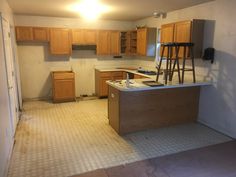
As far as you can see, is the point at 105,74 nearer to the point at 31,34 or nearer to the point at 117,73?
the point at 117,73

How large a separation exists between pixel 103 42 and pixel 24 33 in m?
2.21

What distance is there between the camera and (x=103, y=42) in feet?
19.8

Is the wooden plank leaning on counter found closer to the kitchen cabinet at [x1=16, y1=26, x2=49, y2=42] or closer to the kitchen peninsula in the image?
the kitchen peninsula

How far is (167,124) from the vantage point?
402cm

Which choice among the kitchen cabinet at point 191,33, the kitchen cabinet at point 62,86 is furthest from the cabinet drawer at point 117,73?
the kitchen cabinet at point 191,33

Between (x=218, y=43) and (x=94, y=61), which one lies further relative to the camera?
(x=94, y=61)

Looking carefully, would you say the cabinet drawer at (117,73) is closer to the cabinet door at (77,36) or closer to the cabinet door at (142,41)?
the cabinet door at (142,41)

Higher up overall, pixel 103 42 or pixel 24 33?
pixel 24 33

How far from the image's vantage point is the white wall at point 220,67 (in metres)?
3.40

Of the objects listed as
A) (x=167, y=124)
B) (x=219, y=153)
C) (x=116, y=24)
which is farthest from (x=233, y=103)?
(x=116, y=24)

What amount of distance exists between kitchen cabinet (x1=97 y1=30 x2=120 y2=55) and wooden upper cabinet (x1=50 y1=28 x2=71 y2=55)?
92 cm

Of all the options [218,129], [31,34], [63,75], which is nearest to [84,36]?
[63,75]

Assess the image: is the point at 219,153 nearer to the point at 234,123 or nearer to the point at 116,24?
the point at 234,123

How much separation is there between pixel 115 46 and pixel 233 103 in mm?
3811
